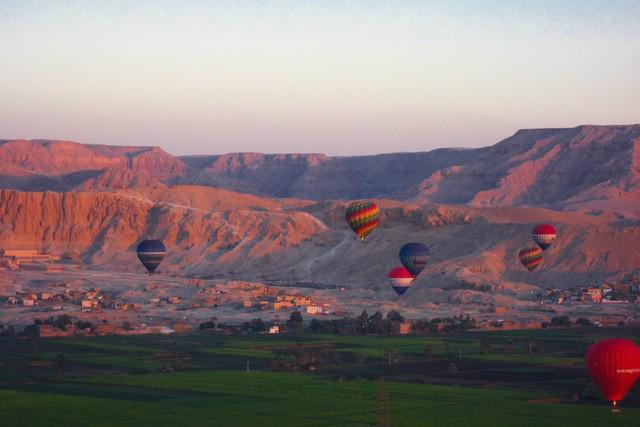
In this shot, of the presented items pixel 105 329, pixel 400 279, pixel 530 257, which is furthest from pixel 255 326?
pixel 530 257

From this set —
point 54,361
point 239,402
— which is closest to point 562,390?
point 239,402

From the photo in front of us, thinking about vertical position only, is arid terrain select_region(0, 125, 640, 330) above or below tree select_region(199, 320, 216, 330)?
above

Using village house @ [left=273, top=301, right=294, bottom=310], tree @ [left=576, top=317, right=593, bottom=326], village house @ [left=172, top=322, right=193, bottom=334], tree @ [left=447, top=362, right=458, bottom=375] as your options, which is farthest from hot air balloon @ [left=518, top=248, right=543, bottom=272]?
tree @ [left=447, top=362, right=458, bottom=375]

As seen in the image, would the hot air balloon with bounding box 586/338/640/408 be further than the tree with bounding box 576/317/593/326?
No

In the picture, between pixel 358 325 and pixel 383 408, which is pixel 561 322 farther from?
pixel 383 408

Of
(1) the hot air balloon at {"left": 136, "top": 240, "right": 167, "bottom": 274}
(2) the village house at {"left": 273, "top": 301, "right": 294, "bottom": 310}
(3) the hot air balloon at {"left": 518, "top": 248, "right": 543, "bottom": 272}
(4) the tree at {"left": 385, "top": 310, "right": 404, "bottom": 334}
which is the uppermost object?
(3) the hot air balloon at {"left": 518, "top": 248, "right": 543, "bottom": 272}

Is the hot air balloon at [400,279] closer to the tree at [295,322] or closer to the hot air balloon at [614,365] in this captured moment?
the tree at [295,322]

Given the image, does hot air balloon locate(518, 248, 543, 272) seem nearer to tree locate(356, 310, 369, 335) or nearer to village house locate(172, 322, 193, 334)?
tree locate(356, 310, 369, 335)
